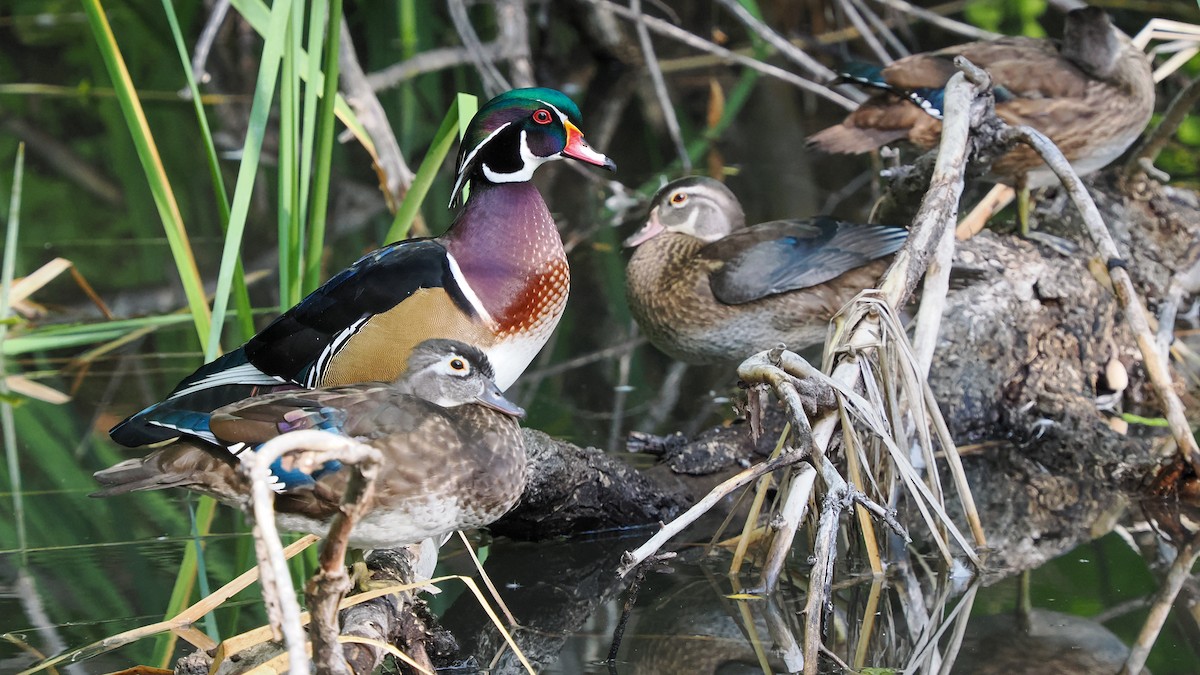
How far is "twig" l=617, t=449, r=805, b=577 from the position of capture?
7.67 ft

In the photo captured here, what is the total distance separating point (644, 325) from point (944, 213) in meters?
1.27

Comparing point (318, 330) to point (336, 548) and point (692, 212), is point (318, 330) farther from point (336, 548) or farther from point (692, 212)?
point (692, 212)

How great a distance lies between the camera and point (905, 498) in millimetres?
3303

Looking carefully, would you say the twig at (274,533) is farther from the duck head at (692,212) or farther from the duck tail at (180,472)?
the duck head at (692,212)

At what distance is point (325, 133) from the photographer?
3.23 meters

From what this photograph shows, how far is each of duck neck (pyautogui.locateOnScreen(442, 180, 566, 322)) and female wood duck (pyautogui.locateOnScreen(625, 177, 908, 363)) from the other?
93 cm

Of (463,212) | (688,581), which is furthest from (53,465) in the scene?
(688,581)

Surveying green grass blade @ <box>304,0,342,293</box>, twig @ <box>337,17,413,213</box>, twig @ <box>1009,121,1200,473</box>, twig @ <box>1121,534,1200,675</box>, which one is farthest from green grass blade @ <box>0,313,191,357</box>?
twig @ <box>1121,534,1200,675</box>

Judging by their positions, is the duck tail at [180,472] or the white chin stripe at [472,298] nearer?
the duck tail at [180,472]

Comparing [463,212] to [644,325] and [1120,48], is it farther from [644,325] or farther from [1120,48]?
[1120,48]

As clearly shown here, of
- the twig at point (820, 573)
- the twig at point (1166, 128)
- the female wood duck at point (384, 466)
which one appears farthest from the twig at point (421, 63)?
the twig at point (820, 573)

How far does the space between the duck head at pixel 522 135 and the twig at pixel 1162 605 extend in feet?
4.91

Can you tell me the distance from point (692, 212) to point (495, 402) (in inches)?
78.5

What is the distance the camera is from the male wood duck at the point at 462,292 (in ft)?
9.70
